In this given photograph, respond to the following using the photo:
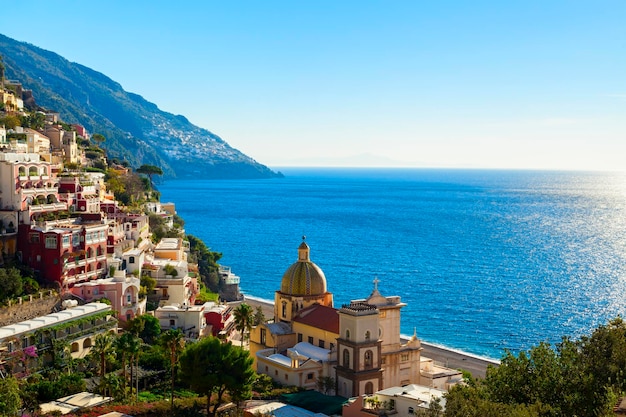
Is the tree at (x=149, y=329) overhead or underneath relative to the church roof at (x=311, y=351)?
overhead

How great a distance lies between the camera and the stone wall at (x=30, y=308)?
163ft

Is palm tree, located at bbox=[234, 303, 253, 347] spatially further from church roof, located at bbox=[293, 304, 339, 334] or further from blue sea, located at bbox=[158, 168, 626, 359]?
blue sea, located at bbox=[158, 168, 626, 359]

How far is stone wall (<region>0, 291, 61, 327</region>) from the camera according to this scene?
49.6 meters

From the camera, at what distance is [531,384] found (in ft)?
115

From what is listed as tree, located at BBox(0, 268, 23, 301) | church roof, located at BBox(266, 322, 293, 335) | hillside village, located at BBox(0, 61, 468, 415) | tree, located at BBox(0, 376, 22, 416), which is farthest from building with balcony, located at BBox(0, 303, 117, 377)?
church roof, located at BBox(266, 322, 293, 335)

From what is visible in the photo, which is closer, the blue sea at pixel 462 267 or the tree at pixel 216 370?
the tree at pixel 216 370

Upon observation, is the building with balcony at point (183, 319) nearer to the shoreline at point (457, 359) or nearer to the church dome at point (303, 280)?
the church dome at point (303, 280)

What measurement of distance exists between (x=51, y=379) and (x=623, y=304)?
245ft

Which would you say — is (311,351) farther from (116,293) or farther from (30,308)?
(30,308)

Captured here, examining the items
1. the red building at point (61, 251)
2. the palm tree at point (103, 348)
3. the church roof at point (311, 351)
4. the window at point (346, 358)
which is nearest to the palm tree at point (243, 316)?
the church roof at point (311, 351)

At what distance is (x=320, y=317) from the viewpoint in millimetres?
53688

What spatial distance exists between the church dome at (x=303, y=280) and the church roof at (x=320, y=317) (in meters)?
1.40

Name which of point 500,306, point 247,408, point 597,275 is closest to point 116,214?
point 247,408

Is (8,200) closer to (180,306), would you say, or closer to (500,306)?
(180,306)
